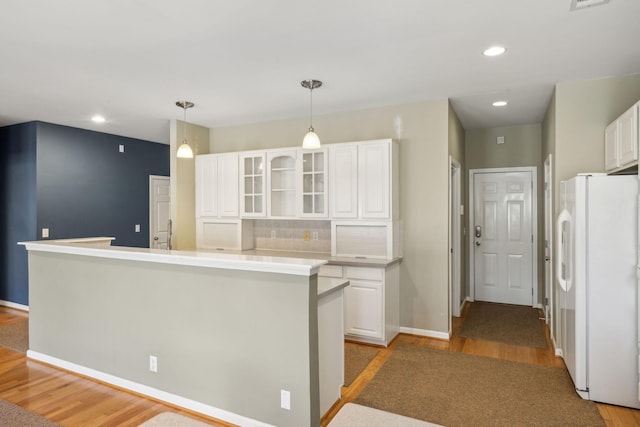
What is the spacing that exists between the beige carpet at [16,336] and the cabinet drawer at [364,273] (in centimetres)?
327

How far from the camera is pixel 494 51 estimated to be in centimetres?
294

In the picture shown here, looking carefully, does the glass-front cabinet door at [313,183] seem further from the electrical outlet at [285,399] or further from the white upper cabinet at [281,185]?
the electrical outlet at [285,399]

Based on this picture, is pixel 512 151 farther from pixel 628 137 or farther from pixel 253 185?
pixel 253 185

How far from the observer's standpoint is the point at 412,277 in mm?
4402

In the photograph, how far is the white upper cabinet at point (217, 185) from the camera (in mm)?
5090

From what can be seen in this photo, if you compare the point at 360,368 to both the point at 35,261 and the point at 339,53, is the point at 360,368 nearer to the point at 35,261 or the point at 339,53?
the point at 339,53

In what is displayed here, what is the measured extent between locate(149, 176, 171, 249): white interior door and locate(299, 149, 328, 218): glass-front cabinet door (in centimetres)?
313

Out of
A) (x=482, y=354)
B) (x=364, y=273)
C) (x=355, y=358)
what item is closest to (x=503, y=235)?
(x=482, y=354)

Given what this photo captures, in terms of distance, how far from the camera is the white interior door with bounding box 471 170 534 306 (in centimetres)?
562

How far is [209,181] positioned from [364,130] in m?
2.15

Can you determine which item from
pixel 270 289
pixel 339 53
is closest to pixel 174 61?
pixel 339 53

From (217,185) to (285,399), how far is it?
3386 millimetres

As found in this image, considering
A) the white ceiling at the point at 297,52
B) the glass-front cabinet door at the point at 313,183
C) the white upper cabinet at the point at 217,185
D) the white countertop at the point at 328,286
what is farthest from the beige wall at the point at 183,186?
the white countertop at the point at 328,286

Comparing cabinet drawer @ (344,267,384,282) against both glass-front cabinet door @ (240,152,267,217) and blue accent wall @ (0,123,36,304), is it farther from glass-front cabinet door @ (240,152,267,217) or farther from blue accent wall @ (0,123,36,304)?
blue accent wall @ (0,123,36,304)
